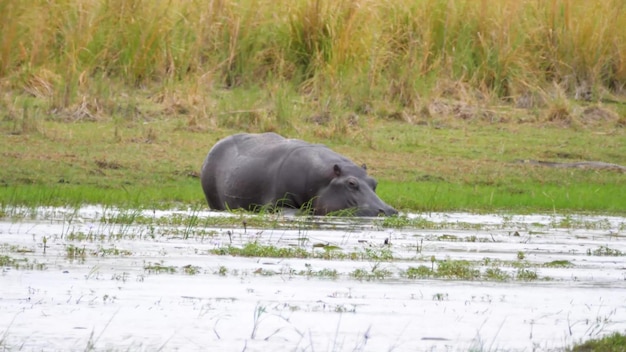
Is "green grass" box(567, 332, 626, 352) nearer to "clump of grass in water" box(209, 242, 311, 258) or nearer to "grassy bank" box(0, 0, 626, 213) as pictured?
"clump of grass in water" box(209, 242, 311, 258)

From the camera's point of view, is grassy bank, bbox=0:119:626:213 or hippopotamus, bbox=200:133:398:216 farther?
grassy bank, bbox=0:119:626:213

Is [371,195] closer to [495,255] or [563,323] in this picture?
[495,255]

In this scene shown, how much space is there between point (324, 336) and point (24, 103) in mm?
9804

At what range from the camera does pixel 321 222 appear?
9.75 metres

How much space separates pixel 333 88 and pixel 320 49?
0.88 metres

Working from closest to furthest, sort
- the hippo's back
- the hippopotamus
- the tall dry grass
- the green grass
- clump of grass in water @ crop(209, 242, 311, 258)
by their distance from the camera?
the green grass < clump of grass in water @ crop(209, 242, 311, 258) < the hippopotamus < the hippo's back < the tall dry grass

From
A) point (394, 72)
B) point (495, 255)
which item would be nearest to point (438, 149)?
point (394, 72)

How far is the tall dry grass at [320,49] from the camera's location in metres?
15.2

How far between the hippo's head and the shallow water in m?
0.75

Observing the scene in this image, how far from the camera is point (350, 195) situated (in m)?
10.1

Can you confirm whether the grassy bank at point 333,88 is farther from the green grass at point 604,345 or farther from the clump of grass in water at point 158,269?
the green grass at point 604,345

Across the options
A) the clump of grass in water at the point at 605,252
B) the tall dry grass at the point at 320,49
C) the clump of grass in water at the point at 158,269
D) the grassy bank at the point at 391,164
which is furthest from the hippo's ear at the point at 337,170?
the tall dry grass at the point at 320,49

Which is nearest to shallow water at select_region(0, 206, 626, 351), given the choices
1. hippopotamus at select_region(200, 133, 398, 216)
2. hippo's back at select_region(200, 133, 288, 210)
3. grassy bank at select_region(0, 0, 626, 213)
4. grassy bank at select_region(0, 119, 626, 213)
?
hippopotamus at select_region(200, 133, 398, 216)

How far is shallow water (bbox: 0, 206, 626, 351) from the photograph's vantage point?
5.00m
